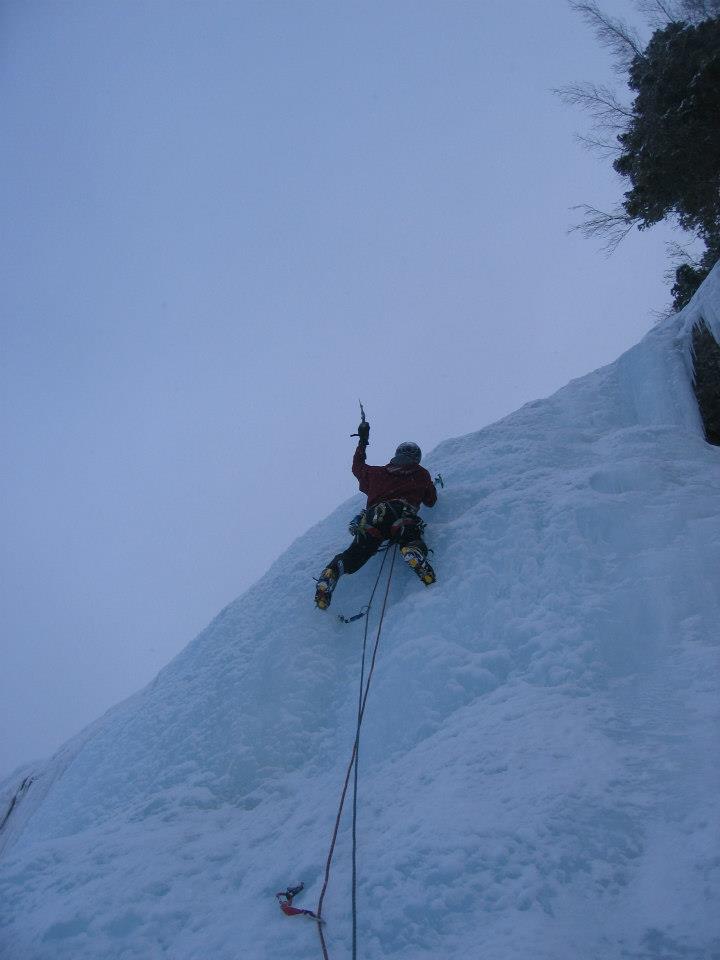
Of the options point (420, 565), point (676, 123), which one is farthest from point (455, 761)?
point (676, 123)

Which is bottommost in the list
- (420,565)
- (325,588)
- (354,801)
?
(354,801)

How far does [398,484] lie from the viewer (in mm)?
6477

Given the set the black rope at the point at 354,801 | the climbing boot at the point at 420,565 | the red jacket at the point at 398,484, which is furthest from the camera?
the red jacket at the point at 398,484

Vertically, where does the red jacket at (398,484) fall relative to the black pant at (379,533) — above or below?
above

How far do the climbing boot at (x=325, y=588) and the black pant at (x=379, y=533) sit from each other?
0.21 feet

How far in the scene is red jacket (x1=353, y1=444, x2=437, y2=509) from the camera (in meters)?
6.37

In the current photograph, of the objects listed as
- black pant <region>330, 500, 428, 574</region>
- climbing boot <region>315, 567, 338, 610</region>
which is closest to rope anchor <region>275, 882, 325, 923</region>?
climbing boot <region>315, 567, 338, 610</region>

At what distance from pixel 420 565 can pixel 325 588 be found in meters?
0.84

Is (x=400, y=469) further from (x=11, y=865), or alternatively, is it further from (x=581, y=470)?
(x=11, y=865)

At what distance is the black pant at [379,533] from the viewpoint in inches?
228

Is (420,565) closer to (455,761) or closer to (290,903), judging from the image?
(455,761)

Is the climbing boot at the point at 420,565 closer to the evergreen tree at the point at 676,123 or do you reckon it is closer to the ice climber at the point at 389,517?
the ice climber at the point at 389,517

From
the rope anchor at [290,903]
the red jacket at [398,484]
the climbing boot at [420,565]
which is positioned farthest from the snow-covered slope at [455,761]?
the red jacket at [398,484]

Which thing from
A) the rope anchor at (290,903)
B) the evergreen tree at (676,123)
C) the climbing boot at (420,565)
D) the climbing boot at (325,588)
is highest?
the evergreen tree at (676,123)
